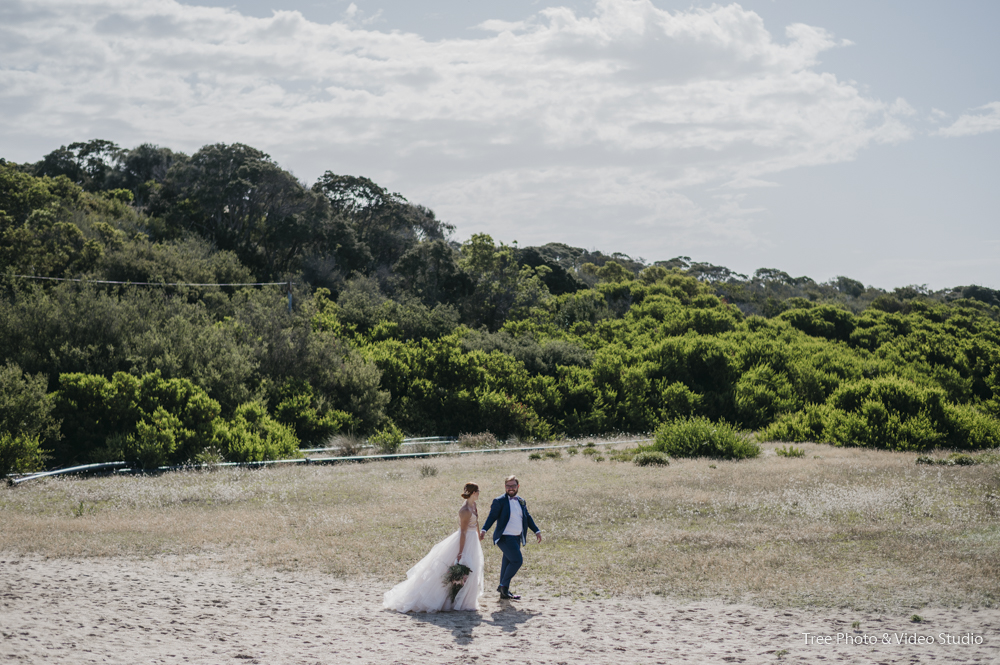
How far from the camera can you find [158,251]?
34.1m

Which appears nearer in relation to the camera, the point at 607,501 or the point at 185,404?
the point at 607,501

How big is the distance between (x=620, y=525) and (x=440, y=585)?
5491 mm

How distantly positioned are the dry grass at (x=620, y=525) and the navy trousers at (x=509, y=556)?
3.23 feet

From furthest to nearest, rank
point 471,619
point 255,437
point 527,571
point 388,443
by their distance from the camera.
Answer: point 388,443 < point 255,437 < point 527,571 < point 471,619

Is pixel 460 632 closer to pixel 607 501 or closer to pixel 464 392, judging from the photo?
pixel 607 501

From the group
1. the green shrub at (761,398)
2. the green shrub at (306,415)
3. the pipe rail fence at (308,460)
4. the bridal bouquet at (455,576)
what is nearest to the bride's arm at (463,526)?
the bridal bouquet at (455,576)

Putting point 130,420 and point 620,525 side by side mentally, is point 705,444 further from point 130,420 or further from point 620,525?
point 130,420

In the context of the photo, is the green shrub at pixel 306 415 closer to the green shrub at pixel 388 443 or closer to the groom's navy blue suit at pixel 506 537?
the green shrub at pixel 388 443

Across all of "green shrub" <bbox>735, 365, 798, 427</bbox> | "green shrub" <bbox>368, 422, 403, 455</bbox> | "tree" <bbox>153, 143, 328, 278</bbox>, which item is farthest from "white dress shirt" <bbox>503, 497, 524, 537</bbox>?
Result: "tree" <bbox>153, 143, 328, 278</bbox>

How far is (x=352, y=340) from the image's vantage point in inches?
1351

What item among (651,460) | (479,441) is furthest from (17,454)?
(651,460)

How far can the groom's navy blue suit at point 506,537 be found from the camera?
8820 mm

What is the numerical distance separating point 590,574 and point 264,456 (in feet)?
47.9

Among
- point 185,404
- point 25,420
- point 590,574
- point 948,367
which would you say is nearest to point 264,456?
point 185,404
